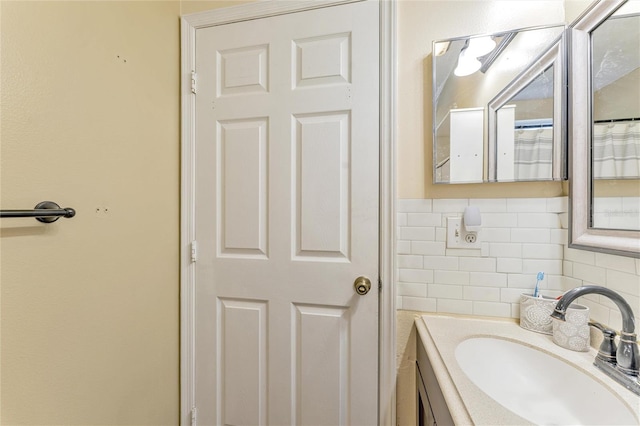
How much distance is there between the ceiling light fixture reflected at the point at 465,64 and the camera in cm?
99

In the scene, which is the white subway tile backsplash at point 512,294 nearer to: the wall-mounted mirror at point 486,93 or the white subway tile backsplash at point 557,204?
the white subway tile backsplash at point 557,204

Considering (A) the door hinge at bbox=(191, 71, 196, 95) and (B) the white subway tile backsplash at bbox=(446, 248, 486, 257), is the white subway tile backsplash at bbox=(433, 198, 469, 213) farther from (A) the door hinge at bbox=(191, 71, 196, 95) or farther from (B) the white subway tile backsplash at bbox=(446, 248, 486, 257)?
(A) the door hinge at bbox=(191, 71, 196, 95)

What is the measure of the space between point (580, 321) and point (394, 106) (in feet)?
2.92

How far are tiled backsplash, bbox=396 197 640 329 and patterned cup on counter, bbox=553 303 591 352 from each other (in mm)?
123

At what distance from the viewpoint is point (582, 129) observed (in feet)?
2.75

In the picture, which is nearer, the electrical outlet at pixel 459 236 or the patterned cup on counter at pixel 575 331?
the patterned cup on counter at pixel 575 331

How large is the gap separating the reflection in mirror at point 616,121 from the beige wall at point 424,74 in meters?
0.22

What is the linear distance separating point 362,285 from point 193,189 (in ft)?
2.75

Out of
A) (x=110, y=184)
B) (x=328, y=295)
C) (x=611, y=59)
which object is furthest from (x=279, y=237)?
(x=611, y=59)

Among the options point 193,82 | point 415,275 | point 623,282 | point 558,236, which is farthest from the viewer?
point 193,82

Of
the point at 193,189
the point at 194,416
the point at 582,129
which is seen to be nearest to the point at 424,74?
the point at 582,129

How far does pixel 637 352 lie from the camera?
0.61m

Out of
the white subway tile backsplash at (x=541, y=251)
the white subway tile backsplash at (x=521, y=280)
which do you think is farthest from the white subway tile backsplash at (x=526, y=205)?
the white subway tile backsplash at (x=521, y=280)

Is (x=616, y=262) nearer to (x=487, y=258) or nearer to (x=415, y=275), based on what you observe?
(x=487, y=258)
